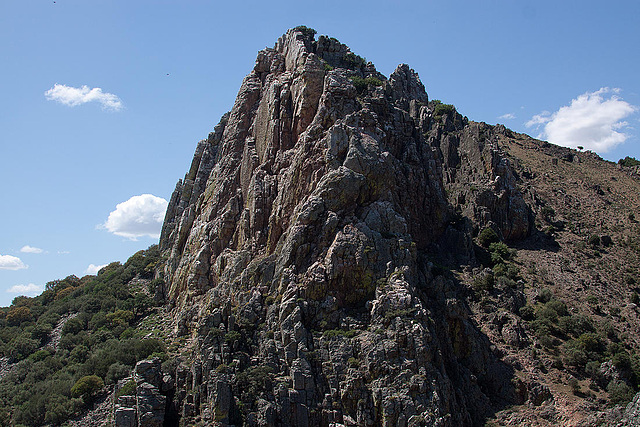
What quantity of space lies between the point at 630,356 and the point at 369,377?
102 ft

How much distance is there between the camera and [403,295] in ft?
136

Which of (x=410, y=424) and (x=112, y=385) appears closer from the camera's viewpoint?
(x=410, y=424)

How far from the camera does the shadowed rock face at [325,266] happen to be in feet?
126

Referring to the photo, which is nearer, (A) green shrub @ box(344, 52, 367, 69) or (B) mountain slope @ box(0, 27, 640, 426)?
(B) mountain slope @ box(0, 27, 640, 426)

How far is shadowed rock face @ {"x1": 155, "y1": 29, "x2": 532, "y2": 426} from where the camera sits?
3841cm

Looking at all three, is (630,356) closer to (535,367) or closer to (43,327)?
(535,367)

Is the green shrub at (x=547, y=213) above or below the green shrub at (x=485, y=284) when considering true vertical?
above

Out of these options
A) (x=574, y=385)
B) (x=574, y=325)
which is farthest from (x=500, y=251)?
(x=574, y=385)

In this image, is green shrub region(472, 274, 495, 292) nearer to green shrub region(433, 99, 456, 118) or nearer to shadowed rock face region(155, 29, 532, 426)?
shadowed rock face region(155, 29, 532, 426)

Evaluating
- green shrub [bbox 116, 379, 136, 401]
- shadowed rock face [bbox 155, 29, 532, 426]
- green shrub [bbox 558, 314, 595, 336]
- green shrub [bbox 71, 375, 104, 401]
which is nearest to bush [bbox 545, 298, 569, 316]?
green shrub [bbox 558, 314, 595, 336]

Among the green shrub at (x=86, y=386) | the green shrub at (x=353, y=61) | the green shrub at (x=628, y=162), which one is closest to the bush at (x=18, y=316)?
the green shrub at (x=86, y=386)

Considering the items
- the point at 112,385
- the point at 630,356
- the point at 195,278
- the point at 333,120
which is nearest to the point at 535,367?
the point at 630,356

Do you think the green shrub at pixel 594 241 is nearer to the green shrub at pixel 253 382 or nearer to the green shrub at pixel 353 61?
the green shrub at pixel 353 61

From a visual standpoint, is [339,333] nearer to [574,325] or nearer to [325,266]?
[325,266]
